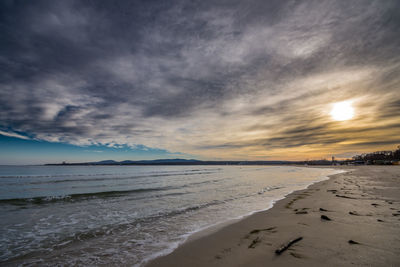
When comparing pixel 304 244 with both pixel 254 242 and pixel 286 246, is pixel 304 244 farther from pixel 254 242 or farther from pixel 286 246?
pixel 254 242

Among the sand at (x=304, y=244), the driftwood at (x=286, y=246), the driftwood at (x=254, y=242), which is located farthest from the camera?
the driftwood at (x=254, y=242)

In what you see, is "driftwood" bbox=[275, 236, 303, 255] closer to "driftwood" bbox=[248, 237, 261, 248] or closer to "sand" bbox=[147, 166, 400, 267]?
"sand" bbox=[147, 166, 400, 267]

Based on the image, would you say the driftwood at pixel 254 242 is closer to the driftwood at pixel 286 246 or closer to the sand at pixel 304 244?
the sand at pixel 304 244

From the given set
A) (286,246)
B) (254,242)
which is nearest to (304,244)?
(286,246)

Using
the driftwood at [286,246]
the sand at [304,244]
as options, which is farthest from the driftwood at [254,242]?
the driftwood at [286,246]

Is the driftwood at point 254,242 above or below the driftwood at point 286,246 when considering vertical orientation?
below

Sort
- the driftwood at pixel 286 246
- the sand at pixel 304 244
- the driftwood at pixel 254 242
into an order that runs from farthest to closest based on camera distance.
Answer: the driftwood at pixel 254 242
the driftwood at pixel 286 246
the sand at pixel 304 244

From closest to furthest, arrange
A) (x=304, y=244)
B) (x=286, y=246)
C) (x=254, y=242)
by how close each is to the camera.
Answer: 1. (x=286, y=246)
2. (x=304, y=244)
3. (x=254, y=242)

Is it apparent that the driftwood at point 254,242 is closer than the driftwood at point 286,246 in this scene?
No

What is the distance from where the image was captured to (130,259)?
441 cm

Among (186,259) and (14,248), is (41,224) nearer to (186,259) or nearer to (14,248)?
(14,248)

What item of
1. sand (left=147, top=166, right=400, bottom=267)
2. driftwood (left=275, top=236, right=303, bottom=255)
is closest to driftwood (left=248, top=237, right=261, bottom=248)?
sand (left=147, top=166, right=400, bottom=267)

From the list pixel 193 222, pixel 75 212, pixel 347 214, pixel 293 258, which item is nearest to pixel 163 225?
pixel 193 222

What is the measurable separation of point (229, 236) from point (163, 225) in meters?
2.85
